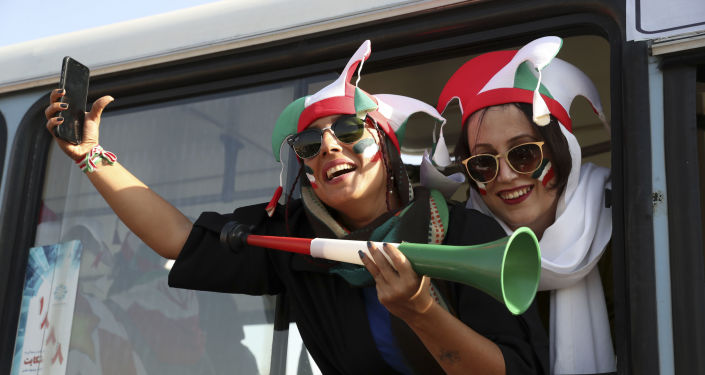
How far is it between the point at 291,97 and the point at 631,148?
0.97m

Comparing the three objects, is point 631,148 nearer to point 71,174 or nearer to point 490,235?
point 490,235

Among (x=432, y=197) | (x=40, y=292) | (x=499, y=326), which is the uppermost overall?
(x=432, y=197)

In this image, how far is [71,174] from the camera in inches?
101

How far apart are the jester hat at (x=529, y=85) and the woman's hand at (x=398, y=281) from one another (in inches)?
25.0

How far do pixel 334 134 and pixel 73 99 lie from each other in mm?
719

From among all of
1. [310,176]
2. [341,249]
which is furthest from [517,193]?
[341,249]

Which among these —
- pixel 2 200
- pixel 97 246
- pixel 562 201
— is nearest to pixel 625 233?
pixel 562 201

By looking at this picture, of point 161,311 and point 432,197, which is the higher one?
point 432,197

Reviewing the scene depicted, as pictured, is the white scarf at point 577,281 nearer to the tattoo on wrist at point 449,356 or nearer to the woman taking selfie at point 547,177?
the woman taking selfie at point 547,177

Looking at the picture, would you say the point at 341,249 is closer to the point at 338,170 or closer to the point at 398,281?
the point at 398,281

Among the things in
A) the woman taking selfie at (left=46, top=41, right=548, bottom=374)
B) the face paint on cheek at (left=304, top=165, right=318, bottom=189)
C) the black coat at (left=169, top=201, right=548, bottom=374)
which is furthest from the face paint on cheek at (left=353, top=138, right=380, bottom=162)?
the black coat at (left=169, top=201, right=548, bottom=374)

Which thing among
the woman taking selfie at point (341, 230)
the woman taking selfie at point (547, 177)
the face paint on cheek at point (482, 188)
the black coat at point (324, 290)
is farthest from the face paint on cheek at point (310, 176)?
the face paint on cheek at point (482, 188)

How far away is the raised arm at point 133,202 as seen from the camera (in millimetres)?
2145

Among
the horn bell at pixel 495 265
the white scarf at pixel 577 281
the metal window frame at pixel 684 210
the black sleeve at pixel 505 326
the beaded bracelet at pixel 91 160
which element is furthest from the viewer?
the beaded bracelet at pixel 91 160
